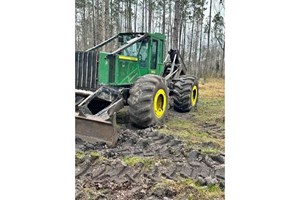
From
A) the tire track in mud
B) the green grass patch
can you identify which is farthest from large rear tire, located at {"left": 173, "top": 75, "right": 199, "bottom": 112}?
the green grass patch

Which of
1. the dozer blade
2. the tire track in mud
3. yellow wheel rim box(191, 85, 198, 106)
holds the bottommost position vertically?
the tire track in mud

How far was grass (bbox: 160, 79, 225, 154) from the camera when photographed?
167 centimetres

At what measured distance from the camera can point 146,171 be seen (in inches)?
69.2

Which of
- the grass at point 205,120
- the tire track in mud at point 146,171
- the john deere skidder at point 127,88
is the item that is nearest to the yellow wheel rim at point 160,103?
the john deere skidder at point 127,88

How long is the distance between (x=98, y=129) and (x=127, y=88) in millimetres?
307

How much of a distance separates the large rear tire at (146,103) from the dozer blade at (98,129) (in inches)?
6.0

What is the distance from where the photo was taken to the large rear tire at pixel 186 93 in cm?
200

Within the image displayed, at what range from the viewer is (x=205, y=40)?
1.72 m

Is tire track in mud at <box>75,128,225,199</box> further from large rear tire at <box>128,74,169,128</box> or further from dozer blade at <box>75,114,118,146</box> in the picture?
large rear tire at <box>128,74,169,128</box>

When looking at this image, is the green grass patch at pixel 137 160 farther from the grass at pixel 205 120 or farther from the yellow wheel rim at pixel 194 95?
the yellow wheel rim at pixel 194 95

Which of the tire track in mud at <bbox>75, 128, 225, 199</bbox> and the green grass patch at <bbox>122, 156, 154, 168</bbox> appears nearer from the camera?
the tire track in mud at <bbox>75, 128, 225, 199</bbox>

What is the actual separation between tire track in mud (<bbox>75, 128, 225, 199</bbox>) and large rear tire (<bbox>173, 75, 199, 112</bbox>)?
0.77ft

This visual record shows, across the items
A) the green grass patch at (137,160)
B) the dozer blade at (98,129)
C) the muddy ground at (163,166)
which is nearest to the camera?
the muddy ground at (163,166)
